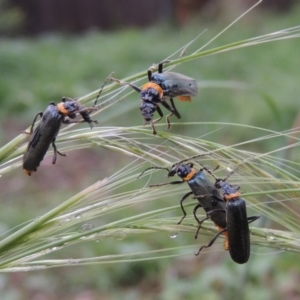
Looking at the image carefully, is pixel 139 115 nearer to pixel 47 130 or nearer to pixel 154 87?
pixel 154 87

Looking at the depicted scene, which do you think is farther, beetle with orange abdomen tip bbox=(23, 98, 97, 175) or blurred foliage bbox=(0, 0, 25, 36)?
blurred foliage bbox=(0, 0, 25, 36)

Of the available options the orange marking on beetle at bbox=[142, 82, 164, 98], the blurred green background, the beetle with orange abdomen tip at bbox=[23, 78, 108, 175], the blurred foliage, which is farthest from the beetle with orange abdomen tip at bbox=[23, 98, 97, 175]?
the blurred foliage

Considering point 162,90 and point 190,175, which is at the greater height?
point 162,90

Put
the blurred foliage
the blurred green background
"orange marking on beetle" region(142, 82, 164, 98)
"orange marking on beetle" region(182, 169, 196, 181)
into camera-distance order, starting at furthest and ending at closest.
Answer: the blurred foliage
the blurred green background
"orange marking on beetle" region(142, 82, 164, 98)
"orange marking on beetle" region(182, 169, 196, 181)

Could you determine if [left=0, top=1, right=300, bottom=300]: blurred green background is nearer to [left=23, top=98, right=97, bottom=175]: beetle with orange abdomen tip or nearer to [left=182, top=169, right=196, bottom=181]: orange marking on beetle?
[left=23, top=98, right=97, bottom=175]: beetle with orange abdomen tip

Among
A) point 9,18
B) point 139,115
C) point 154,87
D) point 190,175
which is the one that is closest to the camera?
point 190,175

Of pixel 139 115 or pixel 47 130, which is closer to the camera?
pixel 47 130

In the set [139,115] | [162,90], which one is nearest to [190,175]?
[162,90]

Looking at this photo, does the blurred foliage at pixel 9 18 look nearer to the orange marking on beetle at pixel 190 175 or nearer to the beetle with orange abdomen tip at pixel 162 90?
the beetle with orange abdomen tip at pixel 162 90
